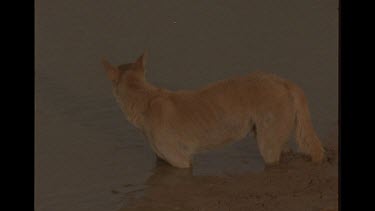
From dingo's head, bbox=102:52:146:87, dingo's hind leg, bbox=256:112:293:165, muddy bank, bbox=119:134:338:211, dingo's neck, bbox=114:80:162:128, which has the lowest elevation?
muddy bank, bbox=119:134:338:211

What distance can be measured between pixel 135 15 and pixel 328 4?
10.2 ft

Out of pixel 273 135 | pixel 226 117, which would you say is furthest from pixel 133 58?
pixel 273 135

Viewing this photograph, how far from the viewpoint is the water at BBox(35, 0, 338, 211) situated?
300 inches

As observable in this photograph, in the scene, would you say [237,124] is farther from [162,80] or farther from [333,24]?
[333,24]

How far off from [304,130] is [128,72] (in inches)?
74.0

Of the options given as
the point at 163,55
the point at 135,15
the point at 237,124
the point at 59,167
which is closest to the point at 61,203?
the point at 59,167

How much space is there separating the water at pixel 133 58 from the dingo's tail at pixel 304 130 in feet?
1.67

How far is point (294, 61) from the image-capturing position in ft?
35.2

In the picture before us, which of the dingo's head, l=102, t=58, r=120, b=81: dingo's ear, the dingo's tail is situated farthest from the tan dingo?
l=102, t=58, r=120, b=81: dingo's ear

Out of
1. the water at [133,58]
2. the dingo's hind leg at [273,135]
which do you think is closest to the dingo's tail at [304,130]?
the dingo's hind leg at [273,135]

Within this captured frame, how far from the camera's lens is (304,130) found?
752 centimetres

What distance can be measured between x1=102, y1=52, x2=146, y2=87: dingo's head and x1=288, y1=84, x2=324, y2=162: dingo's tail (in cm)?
153

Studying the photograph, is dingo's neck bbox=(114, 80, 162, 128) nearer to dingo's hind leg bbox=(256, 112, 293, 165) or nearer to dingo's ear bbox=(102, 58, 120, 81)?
dingo's ear bbox=(102, 58, 120, 81)

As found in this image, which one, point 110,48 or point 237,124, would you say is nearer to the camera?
point 237,124
